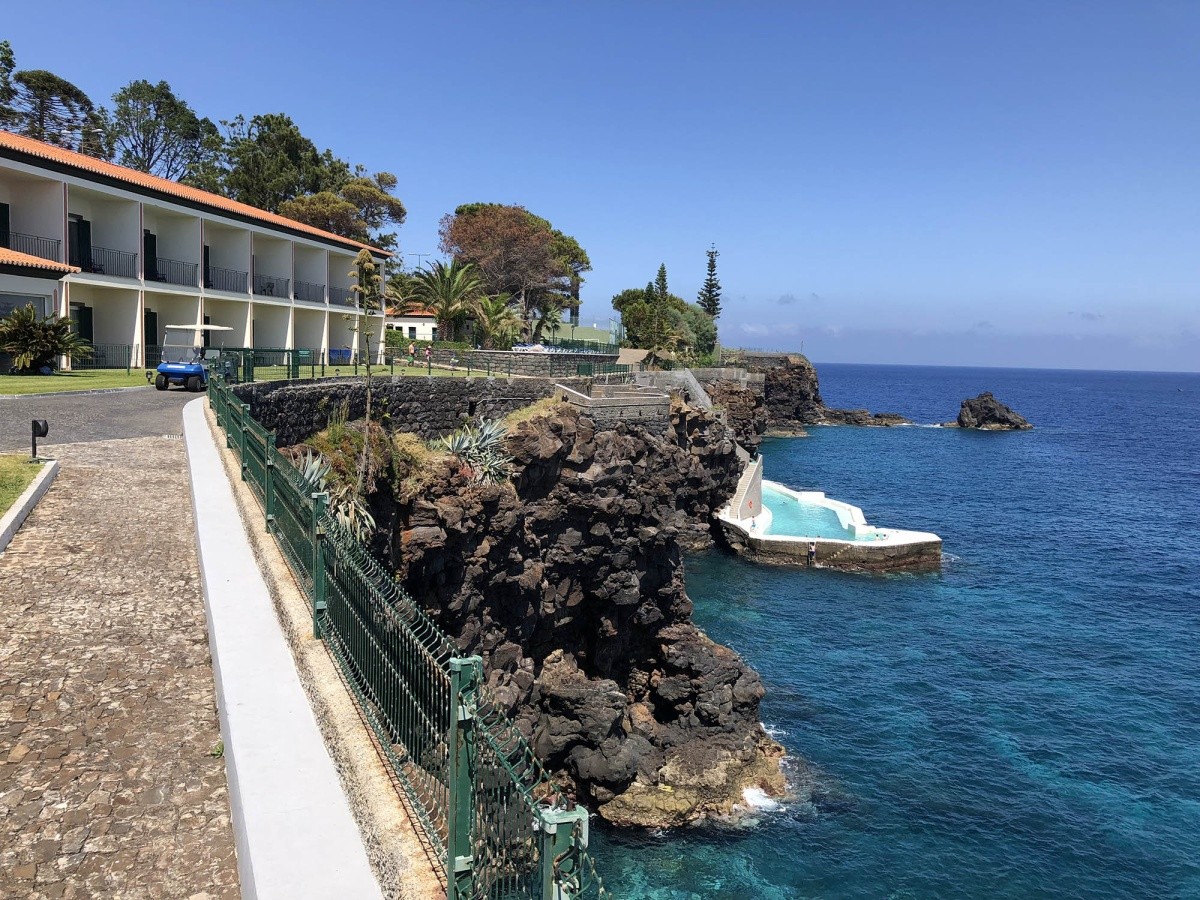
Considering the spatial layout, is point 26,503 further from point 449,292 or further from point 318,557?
point 449,292

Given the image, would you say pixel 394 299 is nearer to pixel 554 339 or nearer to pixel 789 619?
pixel 554 339

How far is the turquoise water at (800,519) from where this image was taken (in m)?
45.9

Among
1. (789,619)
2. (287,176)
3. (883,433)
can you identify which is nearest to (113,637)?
(789,619)

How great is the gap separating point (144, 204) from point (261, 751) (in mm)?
37959

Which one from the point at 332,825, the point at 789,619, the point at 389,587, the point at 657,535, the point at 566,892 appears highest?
the point at 389,587

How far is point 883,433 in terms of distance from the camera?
10394 centimetres

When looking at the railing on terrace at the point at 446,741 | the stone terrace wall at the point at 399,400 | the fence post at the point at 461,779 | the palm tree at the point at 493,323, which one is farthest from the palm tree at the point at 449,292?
the fence post at the point at 461,779

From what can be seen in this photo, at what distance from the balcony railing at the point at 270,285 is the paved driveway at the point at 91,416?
793 inches

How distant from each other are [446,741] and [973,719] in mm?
25906

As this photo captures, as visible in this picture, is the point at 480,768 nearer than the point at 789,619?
Yes

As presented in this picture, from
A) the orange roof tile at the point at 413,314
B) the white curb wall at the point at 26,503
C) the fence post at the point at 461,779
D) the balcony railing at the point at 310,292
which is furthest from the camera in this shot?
the orange roof tile at the point at 413,314

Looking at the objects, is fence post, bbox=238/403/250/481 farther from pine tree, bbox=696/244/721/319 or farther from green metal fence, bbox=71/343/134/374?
pine tree, bbox=696/244/721/319

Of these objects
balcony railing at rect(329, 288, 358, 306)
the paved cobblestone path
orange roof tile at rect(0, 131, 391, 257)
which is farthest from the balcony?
the paved cobblestone path

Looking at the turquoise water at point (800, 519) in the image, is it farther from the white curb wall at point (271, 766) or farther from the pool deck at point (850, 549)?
the white curb wall at point (271, 766)
